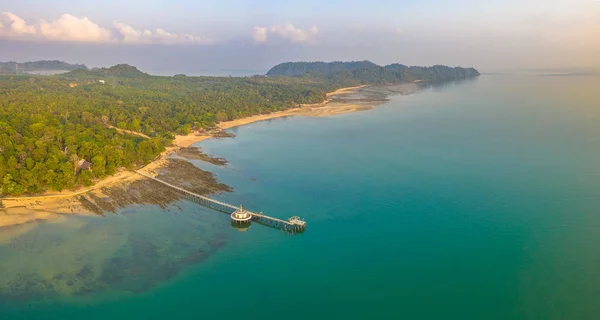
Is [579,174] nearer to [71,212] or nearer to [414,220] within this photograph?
[414,220]

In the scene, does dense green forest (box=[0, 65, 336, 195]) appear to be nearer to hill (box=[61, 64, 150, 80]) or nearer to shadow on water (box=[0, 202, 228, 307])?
shadow on water (box=[0, 202, 228, 307])

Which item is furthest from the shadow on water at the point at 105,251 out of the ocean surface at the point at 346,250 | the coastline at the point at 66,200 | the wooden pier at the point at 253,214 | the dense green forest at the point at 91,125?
the dense green forest at the point at 91,125

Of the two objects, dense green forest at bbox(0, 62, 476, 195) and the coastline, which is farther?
dense green forest at bbox(0, 62, 476, 195)

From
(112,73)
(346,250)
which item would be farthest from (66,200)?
(112,73)

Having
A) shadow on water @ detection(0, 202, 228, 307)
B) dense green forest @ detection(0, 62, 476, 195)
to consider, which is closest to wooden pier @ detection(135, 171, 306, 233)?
shadow on water @ detection(0, 202, 228, 307)

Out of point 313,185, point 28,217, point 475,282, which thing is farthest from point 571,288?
point 28,217

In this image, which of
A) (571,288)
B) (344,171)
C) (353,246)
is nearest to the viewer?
(571,288)

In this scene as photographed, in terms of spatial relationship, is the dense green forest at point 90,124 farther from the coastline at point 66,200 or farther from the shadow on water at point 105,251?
the shadow on water at point 105,251
